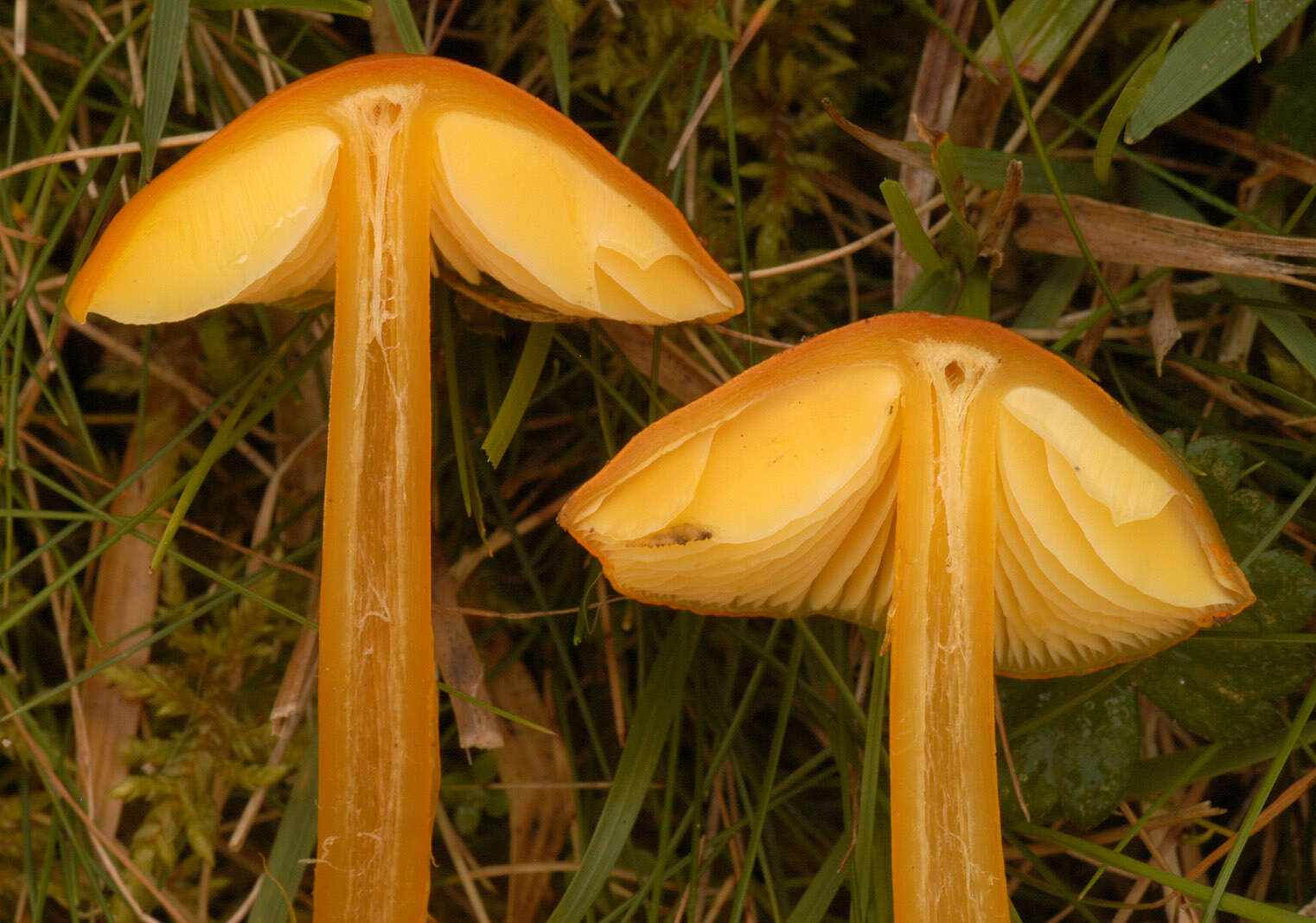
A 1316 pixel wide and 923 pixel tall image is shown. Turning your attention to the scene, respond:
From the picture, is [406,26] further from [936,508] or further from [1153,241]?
[1153,241]

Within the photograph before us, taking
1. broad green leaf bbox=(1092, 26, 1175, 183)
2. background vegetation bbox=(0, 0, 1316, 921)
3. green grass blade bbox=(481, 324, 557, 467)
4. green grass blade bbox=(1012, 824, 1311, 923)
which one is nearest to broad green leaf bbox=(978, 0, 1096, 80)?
background vegetation bbox=(0, 0, 1316, 921)

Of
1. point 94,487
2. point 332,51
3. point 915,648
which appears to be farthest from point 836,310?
point 94,487

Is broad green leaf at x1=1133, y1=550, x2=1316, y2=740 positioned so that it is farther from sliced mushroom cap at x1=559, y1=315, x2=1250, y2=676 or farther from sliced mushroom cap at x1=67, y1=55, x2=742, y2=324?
sliced mushroom cap at x1=67, y1=55, x2=742, y2=324

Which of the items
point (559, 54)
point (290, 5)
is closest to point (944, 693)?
point (559, 54)

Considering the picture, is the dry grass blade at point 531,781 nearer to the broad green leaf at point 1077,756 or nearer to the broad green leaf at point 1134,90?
the broad green leaf at point 1077,756

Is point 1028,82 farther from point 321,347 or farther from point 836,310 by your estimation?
point 321,347
